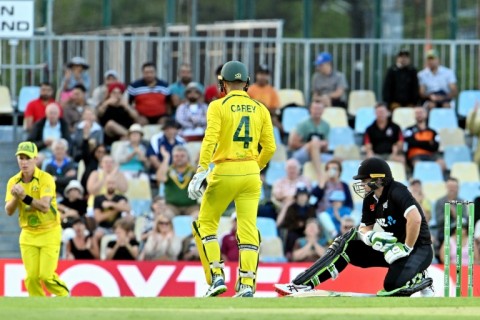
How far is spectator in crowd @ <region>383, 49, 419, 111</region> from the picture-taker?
25.1 m

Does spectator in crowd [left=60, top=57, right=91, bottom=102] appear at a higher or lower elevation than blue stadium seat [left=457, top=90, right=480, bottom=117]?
higher

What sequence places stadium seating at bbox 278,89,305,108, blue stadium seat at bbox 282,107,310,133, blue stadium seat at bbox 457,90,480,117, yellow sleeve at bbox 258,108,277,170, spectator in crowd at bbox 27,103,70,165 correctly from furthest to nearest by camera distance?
blue stadium seat at bbox 457,90,480,117, stadium seating at bbox 278,89,305,108, blue stadium seat at bbox 282,107,310,133, spectator in crowd at bbox 27,103,70,165, yellow sleeve at bbox 258,108,277,170

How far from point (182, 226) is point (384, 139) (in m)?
3.91

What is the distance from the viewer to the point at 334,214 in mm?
22547

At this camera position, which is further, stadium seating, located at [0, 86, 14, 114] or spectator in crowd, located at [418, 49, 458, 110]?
spectator in crowd, located at [418, 49, 458, 110]

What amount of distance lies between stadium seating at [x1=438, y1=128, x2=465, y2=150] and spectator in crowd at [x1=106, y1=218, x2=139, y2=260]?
612 centimetres

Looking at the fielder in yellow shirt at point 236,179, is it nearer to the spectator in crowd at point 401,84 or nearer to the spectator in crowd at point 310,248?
the spectator in crowd at point 310,248

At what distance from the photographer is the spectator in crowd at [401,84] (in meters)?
25.1

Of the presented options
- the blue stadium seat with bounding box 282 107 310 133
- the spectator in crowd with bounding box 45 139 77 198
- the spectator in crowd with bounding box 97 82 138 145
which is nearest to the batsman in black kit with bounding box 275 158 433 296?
the spectator in crowd with bounding box 45 139 77 198

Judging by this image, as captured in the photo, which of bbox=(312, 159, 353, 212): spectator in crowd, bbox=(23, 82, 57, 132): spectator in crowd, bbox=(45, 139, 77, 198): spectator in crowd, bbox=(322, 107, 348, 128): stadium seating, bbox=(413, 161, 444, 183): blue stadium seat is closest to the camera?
bbox=(45, 139, 77, 198): spectator in crowd

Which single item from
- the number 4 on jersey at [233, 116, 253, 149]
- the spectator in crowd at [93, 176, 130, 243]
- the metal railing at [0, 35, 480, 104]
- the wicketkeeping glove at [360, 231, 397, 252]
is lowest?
the spectator in crowd at [93, 176, 130, 243]

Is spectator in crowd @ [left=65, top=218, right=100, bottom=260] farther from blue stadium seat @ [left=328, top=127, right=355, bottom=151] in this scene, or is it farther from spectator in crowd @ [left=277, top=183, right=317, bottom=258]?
blue stadium seat @ [left=328, top=127, right=355, bottom=151]

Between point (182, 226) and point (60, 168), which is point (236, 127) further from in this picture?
point (60, 168)

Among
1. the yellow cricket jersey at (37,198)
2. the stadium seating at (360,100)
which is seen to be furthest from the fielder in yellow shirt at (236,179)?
the stadium seating at (360,100)
